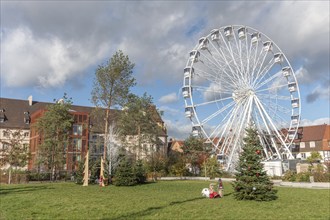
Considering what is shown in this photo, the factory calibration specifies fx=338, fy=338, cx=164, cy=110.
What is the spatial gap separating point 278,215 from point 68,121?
38.7m

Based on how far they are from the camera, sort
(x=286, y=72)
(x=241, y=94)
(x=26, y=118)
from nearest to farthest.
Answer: (x=241, y=94)
(x=286, y=72)
(x=26, y=118)

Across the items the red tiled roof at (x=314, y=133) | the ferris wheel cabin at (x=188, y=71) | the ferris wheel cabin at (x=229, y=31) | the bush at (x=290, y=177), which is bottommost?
the bush at (x=290, y=177)

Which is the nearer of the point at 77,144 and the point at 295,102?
the point at 295,102

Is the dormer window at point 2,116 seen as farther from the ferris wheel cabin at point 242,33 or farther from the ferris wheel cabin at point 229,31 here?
the ferris wheel cabin at point 242,33

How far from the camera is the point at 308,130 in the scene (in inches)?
3061

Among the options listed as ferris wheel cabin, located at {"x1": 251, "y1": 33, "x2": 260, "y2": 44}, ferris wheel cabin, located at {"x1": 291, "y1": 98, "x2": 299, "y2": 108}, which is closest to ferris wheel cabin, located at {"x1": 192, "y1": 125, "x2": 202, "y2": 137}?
ferris wheel cabin, located at {"x1": 251, "y1": 33, "x2": 260, "y2": 44}

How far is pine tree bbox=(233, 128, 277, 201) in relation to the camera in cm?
1755

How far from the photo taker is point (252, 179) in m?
17.6

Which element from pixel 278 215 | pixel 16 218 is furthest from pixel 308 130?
pixel 16 218

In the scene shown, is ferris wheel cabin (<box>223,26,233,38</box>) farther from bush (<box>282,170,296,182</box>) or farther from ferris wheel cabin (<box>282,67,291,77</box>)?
bush (<box>282,170,296,182</box>)

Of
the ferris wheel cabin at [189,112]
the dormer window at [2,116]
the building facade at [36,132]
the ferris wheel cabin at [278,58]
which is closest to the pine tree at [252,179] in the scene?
the ferris wheel cabin at [189,112]

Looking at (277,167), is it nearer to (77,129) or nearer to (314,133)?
(314,133)

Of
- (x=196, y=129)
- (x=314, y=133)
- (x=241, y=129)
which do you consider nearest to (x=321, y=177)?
(x=241, y=129)

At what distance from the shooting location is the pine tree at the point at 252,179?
691 inches
